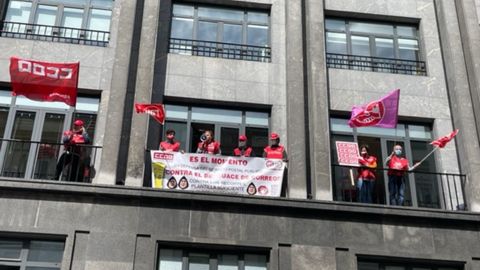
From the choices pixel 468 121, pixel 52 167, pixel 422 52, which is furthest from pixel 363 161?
pixel 52 167

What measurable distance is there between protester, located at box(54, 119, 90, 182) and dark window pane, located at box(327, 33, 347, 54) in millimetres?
8286

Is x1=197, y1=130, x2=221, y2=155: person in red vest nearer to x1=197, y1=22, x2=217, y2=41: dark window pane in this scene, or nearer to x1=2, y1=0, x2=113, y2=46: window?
x1=197, y1=22, x2=217, y2=41: dark window pane

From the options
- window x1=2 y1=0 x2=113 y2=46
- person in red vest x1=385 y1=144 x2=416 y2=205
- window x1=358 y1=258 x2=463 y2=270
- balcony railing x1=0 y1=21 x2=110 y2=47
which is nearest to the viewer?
window x1=358 y1=258 x2=463 y2=270

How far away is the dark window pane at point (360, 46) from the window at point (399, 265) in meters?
7.14

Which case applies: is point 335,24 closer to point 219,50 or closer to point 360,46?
point 360,46

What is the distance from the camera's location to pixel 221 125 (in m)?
18.7

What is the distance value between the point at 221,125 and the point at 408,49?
696 centimetres

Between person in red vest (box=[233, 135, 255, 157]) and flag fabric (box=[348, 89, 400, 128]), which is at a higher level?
flag fabric (box=[348, 89, 400, 128])

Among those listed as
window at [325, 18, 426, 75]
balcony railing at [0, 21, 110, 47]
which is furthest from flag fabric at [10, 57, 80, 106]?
window at [325, 18, 426, 75]

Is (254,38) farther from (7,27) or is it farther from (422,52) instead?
(7,27)

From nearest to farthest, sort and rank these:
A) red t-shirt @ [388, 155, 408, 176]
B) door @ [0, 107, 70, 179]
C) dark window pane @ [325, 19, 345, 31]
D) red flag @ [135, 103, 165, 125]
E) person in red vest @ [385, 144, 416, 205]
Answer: door @ [0, 107, 70, 179]
red flag @ [135, 103, 165, 125]
person in red vest @ [385, 144, 416, 205]
red t-shirt @ [388, 155, 408, 176]
dark window pane @ [325, 19, 345, 31]

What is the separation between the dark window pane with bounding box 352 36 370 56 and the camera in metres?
20.6

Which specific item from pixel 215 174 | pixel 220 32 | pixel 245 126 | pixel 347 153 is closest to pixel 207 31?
pixel 220 32

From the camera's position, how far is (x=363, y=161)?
17.9 meters
